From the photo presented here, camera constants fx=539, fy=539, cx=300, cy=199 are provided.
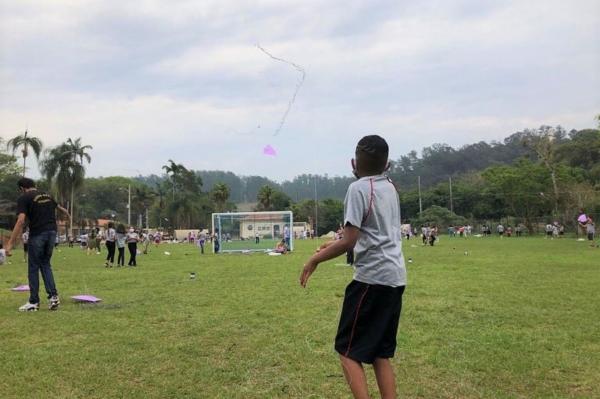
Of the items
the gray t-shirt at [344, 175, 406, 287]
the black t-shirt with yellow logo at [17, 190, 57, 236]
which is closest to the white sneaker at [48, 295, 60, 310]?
the black t-shirt with yellow logo at [17, 190, 57, 236]

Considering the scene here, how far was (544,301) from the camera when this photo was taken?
9.24m

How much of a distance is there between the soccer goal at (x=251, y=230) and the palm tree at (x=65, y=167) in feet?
106

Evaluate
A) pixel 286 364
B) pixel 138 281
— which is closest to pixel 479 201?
pixel 138 281

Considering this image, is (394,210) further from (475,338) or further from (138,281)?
(138,281)

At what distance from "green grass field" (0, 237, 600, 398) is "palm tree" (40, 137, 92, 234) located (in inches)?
2166

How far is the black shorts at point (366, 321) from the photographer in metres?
3.46

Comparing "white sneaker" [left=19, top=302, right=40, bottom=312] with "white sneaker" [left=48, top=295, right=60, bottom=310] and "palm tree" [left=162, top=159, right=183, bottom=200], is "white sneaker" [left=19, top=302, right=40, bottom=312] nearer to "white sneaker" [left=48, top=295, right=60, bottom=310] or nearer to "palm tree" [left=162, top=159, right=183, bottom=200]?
"white sneaker" [left=48, top=295, right=60, bottom=310]

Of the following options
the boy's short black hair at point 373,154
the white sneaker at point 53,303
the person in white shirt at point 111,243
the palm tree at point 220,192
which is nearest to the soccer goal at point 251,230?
the person in white shirt at point 111,243

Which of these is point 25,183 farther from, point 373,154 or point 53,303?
point 373,154

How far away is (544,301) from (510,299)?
0.54 metres

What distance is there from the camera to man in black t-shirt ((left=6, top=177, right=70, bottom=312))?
834 cm

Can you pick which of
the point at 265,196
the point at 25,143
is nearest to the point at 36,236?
the point at 25,143

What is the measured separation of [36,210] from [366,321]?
6772mm

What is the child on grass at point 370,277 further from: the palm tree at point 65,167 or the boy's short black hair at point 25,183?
the palm tree at point 65,167
